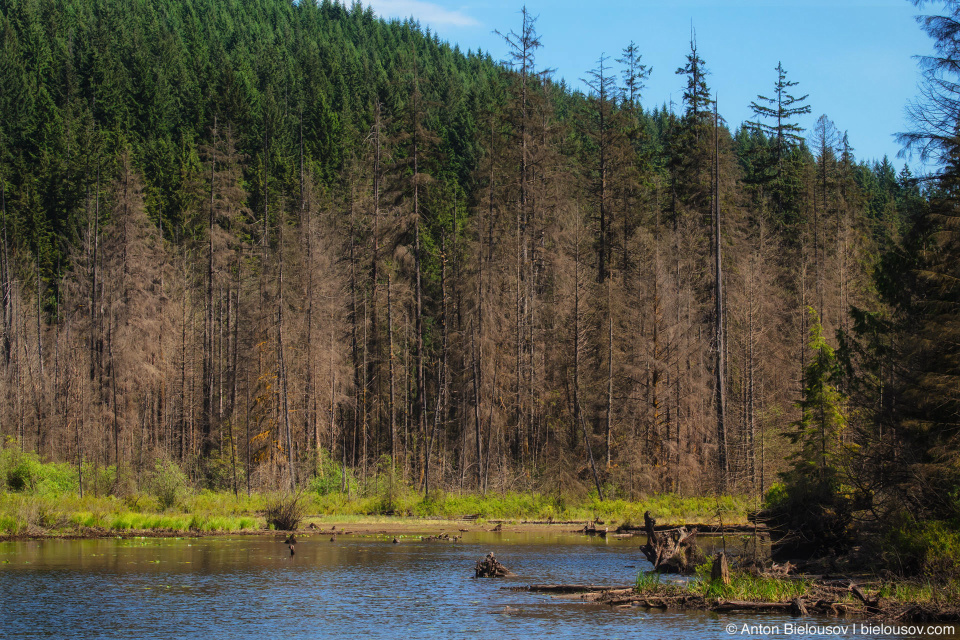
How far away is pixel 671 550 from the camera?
23234 mm

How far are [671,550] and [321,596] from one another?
9164 mm

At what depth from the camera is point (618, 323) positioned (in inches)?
1976

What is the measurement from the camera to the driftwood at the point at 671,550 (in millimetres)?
23041

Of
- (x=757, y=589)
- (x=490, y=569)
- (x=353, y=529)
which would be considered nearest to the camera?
(x=757, y=589)

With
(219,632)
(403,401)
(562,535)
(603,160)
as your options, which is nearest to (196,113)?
(403,401)

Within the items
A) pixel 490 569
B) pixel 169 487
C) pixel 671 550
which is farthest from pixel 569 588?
pixel 169 487

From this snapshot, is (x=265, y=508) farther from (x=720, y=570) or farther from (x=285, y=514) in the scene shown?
(x=720, y=570)

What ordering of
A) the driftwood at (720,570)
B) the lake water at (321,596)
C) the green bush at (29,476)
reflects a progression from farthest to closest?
the green bush at (29,476) < the driftwood at (720,570) < the lake water at (321,596)

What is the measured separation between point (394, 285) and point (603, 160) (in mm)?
15712

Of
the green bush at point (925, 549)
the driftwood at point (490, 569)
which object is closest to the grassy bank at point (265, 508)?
the driftwood at point (490, 569)

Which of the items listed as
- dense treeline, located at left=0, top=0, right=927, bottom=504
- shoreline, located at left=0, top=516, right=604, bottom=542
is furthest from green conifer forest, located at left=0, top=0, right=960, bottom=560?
shoreline, located at left=0, top=516, right=604, bottom=542

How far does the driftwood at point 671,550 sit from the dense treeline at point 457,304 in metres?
11.1

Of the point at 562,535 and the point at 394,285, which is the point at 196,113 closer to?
the point at 394,285

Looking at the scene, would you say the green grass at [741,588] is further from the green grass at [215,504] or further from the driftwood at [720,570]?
the green grass at [215,504]
